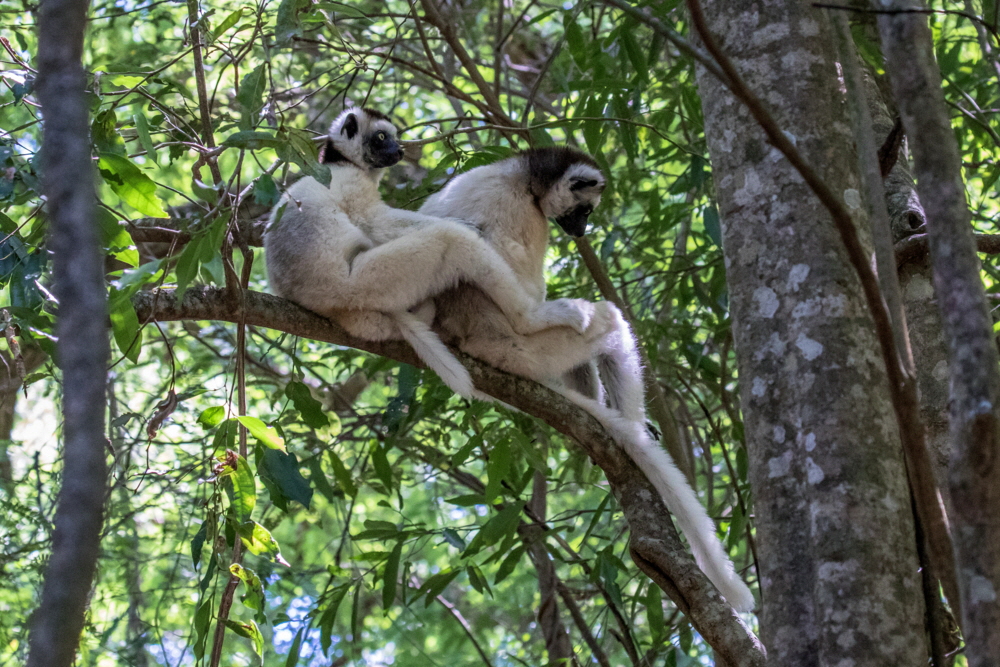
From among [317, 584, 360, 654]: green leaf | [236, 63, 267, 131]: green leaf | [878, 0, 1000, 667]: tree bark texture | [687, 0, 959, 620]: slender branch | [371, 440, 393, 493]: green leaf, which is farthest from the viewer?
[371, 440, 393, 493]: green leaf

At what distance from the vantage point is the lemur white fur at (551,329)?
14.4 feet

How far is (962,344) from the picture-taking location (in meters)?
1.74

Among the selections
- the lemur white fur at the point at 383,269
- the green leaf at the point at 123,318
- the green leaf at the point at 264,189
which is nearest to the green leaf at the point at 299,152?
the green leaf at the point at 264,189

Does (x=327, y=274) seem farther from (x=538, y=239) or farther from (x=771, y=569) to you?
(x=771, y=569)

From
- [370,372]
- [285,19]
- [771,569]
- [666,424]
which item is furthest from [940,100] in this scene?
[370,372]

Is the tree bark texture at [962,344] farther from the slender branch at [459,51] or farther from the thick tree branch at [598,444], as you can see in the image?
the slender branch at [459,51]

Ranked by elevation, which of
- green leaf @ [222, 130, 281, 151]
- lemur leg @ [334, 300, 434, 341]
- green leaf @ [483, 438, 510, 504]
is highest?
lemur leg @ [334, 300, 434, 341]

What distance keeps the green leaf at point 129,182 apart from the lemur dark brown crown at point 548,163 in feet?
7.73

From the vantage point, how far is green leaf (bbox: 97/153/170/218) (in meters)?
3.49

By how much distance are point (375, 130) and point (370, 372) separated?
1.51 m

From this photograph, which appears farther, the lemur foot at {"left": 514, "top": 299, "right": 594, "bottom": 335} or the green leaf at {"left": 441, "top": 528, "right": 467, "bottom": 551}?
the green leaf at {"left": 441, "top": 528, "right": 467, "bottom": 551}

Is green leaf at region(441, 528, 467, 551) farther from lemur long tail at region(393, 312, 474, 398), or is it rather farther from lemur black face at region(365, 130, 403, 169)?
lemur black face at region(365, 130, 403, 169)

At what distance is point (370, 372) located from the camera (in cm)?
586

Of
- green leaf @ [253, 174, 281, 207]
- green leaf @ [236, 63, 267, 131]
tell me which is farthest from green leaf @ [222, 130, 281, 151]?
green leaf @ [236, 63, 267, 131]
